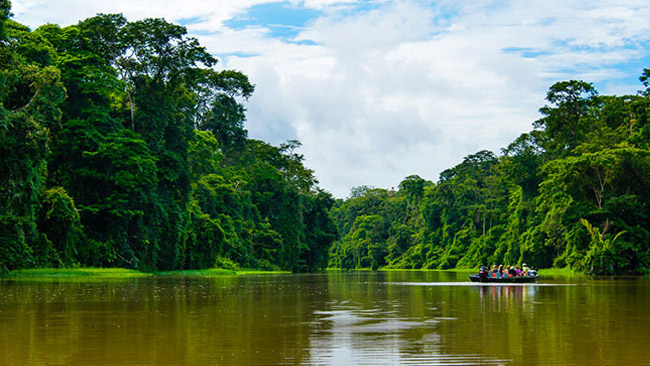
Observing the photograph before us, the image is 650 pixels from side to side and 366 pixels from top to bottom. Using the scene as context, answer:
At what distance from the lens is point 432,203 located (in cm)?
11956

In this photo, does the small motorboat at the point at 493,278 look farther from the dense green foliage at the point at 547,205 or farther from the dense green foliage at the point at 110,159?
the dense green foliage at the point at 110,159

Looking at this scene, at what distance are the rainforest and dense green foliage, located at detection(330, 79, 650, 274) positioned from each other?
0.16 m

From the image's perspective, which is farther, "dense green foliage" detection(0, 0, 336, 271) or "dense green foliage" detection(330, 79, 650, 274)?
"dense green foliage" detection(330, 79, 650, 274)

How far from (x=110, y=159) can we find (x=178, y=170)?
8424mm

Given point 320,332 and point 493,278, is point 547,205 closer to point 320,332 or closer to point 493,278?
point 493,278

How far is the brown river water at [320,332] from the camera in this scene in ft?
34.0

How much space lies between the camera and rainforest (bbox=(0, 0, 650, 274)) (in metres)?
39.1

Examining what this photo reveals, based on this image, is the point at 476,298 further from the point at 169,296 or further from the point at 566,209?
the point at 566,209

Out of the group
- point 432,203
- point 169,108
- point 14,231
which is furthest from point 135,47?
point 432,203

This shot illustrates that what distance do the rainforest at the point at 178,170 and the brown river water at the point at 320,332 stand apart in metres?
20.0

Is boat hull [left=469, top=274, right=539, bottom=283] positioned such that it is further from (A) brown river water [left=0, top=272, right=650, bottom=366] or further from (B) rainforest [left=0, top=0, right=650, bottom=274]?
(A) brown river water [left=0, top=272, right=650, bottom=366]

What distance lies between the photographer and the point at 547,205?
2643 inches

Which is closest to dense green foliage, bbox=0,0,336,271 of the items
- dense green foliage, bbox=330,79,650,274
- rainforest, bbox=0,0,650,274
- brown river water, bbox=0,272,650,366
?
rainforest, bbox=0,0,650,274

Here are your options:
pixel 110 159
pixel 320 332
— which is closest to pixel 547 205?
pixel 110 159
